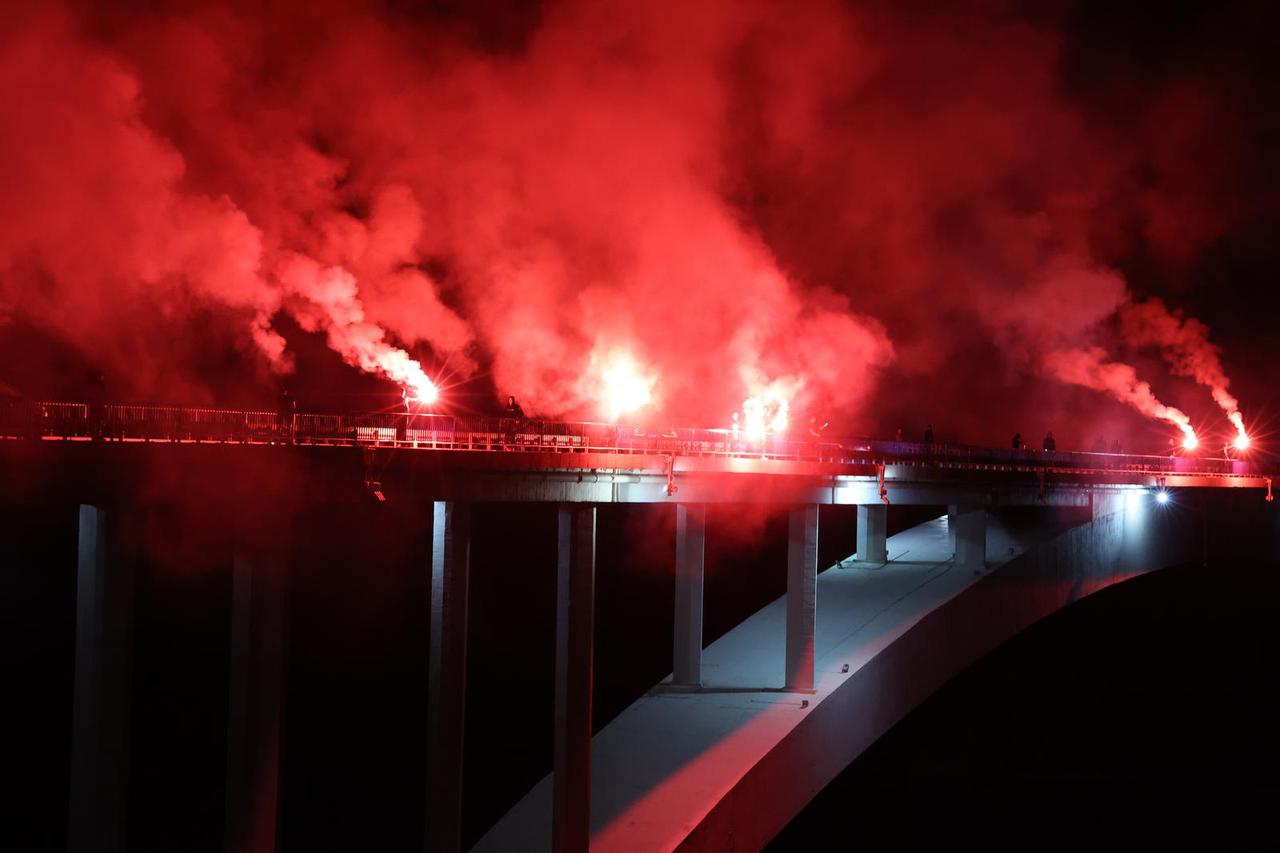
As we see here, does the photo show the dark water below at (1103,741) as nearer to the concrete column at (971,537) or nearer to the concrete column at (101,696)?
the concrete column at (971,537)

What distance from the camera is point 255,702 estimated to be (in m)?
11.9

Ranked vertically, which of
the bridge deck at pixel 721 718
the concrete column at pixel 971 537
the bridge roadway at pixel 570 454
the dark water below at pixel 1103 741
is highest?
the bridge roadway at pixel 570 454

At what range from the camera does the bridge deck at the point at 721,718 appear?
18219 millimetres

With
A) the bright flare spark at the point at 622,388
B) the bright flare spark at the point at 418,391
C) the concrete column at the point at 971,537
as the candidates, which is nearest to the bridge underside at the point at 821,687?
the concrete column at the point at 971,537

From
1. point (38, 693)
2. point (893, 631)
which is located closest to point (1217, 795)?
point (893, 631)

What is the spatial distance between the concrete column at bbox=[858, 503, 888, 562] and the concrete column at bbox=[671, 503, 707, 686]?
36.6 feet


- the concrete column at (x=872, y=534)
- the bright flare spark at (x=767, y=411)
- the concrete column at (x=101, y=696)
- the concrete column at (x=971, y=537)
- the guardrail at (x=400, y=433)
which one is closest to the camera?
the concrete column at (x=101, y=696)

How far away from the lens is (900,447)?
30031 millimetres

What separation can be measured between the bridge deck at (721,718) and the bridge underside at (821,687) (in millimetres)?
37

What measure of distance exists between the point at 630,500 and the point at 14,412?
9213 millimetres

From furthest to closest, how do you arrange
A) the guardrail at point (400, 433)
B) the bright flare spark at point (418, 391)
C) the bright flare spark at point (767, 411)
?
the bright flare spark at point (767, 411) → the bright flare spark at point (418, 391) → the guardrail at point (400, 433)

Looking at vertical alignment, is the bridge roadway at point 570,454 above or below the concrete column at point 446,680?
above

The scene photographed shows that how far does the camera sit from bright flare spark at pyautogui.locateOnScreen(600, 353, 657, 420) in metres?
28.8

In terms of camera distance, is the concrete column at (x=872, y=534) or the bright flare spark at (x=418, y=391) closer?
the bright flare spark at (x=418, y=391)
